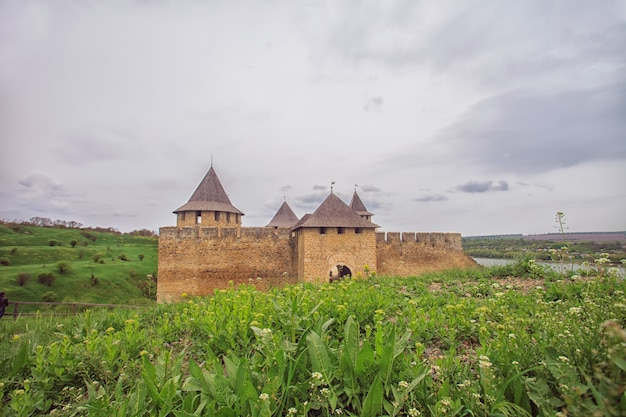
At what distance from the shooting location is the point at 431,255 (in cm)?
1616

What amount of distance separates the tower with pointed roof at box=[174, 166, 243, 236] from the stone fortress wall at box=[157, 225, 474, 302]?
1.74 m

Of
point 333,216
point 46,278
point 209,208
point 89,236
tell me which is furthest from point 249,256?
point 89,236

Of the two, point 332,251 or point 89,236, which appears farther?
point 89,236

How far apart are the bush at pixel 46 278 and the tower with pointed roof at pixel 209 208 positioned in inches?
445

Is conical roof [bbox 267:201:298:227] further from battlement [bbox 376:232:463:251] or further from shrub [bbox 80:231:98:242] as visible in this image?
shrub [bbox 80:231:98:242]

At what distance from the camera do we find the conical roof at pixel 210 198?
17.6 m

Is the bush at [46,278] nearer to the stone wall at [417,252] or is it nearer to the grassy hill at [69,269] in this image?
the grassy hill at [69,269]

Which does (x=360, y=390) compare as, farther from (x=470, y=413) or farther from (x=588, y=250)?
(x=588, y=250)

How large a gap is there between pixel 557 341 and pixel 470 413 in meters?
0.73

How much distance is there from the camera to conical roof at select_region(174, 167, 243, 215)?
1764cm

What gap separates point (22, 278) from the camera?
64.2ft

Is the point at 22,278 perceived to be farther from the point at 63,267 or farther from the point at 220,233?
the point at 220,233

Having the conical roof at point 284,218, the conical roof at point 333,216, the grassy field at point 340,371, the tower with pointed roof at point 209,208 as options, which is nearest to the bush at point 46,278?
the tower with pointed roof at point 209,208

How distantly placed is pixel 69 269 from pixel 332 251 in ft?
69.3
